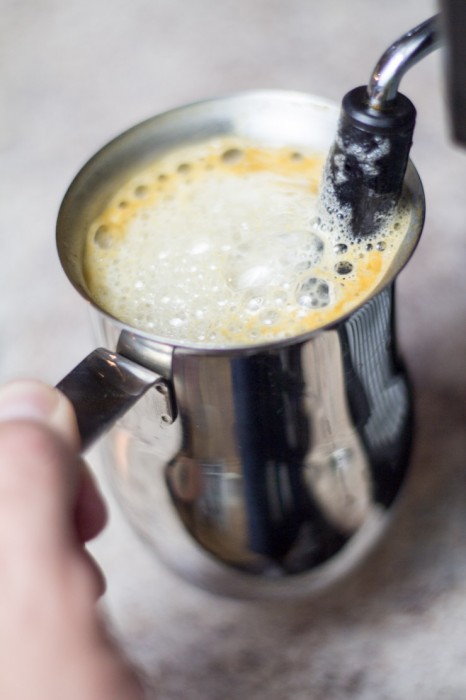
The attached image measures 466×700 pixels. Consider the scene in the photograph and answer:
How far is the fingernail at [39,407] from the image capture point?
0.41 meters

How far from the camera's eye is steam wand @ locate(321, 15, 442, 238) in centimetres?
45

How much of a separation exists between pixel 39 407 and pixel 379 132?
0.23m

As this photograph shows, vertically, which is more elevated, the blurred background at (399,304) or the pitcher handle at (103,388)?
the pitcher handle at (103,388)

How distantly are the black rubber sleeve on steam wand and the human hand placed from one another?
0.76ft

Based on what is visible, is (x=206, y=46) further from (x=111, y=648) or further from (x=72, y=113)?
(x=111, y=648)

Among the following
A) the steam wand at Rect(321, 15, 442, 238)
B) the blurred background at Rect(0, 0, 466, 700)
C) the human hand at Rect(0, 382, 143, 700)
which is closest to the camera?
the human hand at Rect(0, 382, 143, 700)

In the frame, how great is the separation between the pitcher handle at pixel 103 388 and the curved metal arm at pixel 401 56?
199 millimetres

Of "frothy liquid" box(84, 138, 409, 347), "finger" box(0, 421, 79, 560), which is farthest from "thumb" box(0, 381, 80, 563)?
"frothy liquid" box(84, 138, 409, 347)

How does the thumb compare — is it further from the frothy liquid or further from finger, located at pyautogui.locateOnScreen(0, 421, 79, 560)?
the frothy liquid

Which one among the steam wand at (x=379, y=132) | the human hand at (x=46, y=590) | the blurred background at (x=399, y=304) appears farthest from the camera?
the blurred background at (x=399, y=304)

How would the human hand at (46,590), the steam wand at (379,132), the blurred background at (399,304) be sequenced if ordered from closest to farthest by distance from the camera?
the human hand at (46,590) → the steam wand at (379,132) → the blurred background at (399,304)

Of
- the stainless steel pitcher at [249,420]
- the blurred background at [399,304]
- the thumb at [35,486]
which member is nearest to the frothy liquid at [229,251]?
the stainless steel pitcher at [249,420]

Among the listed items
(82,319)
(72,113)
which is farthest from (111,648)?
(72,113)

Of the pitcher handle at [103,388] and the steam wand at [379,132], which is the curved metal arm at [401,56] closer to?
the steam wand at [379,132]
